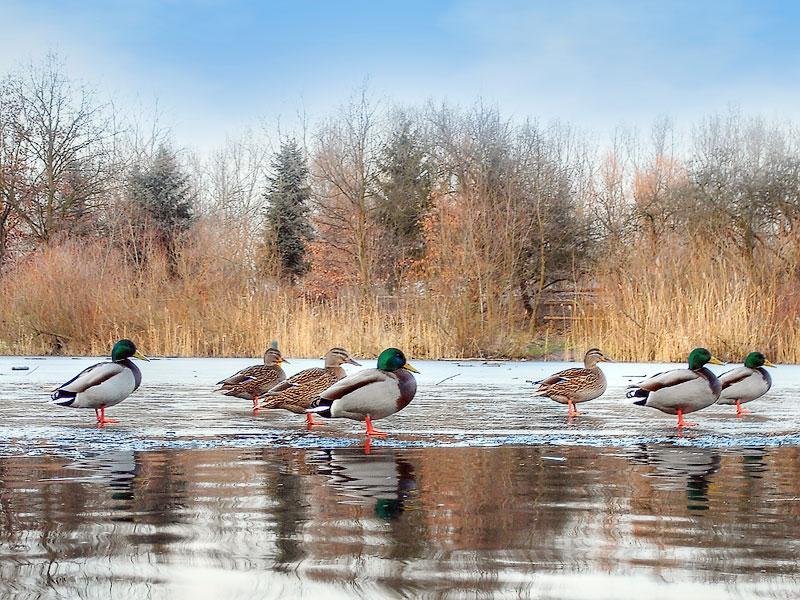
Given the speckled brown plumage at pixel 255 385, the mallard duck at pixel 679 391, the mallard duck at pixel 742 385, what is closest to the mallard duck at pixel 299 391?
the speckled brown plumage at pixel 255 385

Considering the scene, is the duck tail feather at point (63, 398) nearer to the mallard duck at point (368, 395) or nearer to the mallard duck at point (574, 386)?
the mallard duck at point (368, 395)

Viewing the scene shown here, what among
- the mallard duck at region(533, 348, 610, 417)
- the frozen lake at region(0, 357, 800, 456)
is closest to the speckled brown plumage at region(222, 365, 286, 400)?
the frozen lake at region(0, 357, 800, 456)

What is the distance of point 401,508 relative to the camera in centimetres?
492

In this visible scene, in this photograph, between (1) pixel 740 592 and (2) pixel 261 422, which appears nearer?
(1) pixel 740 592

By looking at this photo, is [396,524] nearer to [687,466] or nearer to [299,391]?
[687,466]

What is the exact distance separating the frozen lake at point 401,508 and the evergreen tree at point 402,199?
111 ft

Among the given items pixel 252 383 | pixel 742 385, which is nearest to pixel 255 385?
pixel 252 383

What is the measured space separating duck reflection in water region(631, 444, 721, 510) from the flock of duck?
174 cm

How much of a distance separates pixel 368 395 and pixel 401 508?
11.3 ft

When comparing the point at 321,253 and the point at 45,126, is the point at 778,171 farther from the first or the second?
the point at 45,126

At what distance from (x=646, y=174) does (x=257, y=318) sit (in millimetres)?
27052

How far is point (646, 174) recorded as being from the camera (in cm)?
4419

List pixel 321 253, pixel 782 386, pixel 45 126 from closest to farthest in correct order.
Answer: pixel 782 386, pixel 45 126, pixel 321 253

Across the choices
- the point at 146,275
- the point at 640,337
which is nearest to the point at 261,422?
the point at 640,337
